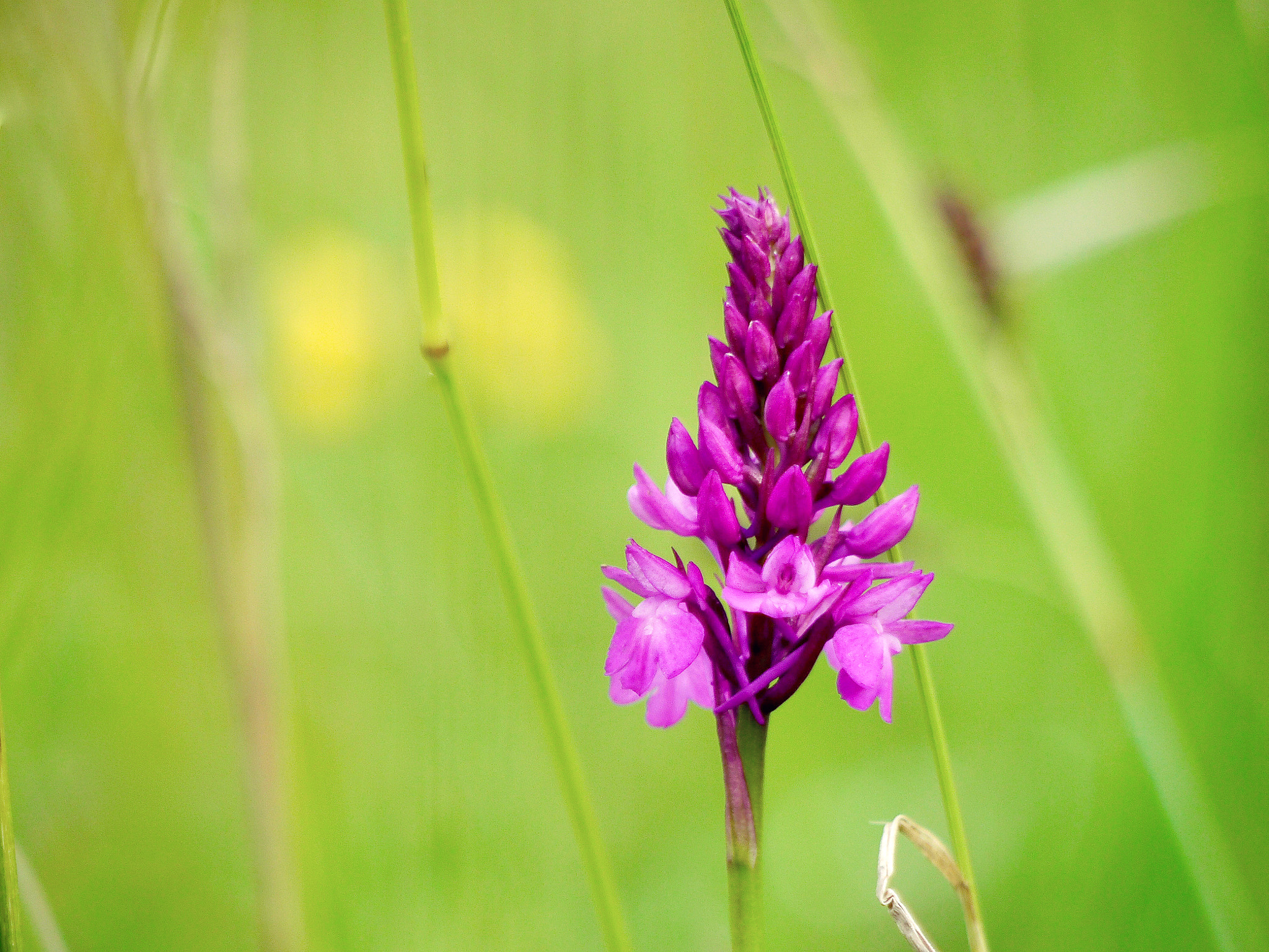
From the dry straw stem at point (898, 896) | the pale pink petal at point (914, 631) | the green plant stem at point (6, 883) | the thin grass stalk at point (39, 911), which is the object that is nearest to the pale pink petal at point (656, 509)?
the pale pink petal at point (914, 631)

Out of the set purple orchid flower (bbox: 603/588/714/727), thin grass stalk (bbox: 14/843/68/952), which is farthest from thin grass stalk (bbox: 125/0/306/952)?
purple orchid flower (bbox: 603/588/714/727)

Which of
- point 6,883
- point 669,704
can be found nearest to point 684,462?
point 669,704

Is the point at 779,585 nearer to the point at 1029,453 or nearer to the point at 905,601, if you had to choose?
the point at 905,601

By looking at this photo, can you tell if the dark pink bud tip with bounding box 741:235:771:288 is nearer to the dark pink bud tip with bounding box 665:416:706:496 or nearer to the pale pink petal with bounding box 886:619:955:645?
the dark pink bud tip with bounding box 665:416:706:496

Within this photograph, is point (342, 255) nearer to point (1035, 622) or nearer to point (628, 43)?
point (628, 43)

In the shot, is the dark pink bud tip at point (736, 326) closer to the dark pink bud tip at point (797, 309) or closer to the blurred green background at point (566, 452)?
the dark pink bud tip at point (797, 309)

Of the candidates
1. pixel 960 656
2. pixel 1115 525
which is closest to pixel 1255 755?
pixel 960 656
